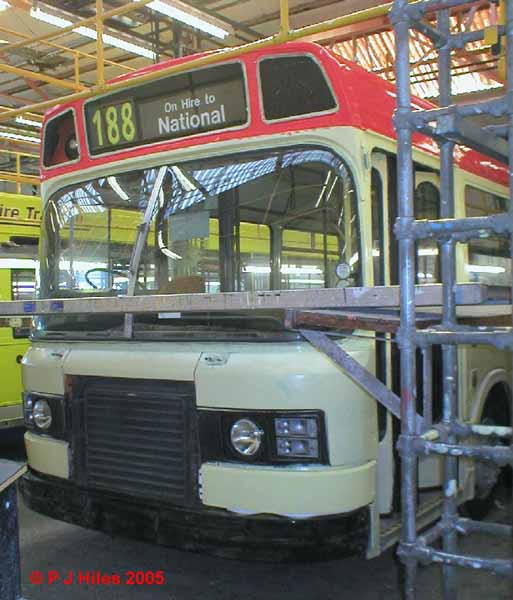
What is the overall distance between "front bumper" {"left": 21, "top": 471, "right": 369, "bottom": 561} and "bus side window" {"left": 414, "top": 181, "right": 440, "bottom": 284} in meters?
1.41

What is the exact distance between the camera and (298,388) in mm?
3078

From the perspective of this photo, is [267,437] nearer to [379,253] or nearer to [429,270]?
[379,253]

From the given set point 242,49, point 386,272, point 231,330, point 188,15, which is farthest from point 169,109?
point 188,15

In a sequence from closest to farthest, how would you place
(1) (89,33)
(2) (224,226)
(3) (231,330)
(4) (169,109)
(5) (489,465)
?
(3) (231,330) < (2) (224,226) < (4) (169,109) < (5) (489,465) < (1) (89,33)

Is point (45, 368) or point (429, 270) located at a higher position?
point (429, 270)

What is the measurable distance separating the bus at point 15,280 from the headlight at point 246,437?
4.29 meters

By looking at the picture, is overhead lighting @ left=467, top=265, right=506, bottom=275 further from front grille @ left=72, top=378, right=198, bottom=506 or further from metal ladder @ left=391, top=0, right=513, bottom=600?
front grille @ left=72, top=378, right=198, bottom=506

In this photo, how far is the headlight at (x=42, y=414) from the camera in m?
3.97

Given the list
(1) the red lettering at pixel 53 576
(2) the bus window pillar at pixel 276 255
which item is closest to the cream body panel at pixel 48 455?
(1) the red lettering at pixel 53 576

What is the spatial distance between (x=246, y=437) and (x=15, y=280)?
482 cm

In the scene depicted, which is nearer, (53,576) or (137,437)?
(137,437)

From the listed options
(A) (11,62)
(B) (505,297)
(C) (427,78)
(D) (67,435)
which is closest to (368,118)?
(B) (505,297)

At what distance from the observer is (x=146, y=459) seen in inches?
137

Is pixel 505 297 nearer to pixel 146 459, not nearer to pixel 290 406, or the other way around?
pixel 290 406
